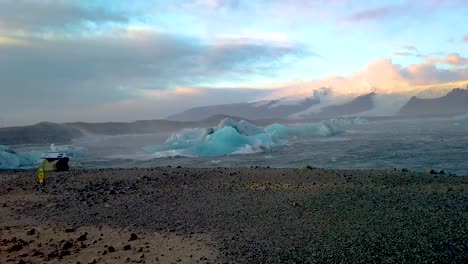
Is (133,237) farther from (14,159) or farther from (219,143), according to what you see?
(219,143)

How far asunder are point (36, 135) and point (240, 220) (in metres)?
58.1

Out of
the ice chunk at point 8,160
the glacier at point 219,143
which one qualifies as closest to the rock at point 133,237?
the ice chunk at point 8,160

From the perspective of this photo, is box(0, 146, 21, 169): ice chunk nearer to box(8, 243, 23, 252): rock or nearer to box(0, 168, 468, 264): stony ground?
box(0, 168, 468, 264): stony ground

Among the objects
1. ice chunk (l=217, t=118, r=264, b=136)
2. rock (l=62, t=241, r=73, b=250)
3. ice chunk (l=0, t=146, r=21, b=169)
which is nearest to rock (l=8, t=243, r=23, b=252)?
rock (l=62, t=241, r=73, b=250)

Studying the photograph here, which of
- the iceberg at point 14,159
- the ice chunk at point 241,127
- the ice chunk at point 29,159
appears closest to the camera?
the iceberg at point 14,159

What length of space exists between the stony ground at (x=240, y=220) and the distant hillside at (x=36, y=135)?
44404 millimetres

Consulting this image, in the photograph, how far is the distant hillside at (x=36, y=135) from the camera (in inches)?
2065

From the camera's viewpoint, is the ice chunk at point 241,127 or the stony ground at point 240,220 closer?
the stony ground at point 240,220

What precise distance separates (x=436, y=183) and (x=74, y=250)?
800 cm

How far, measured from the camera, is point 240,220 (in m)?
7.08

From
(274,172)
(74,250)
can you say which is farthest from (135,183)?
(74,250)

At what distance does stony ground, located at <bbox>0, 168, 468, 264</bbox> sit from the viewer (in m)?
5.41

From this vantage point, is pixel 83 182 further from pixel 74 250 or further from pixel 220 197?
pixel 74 250

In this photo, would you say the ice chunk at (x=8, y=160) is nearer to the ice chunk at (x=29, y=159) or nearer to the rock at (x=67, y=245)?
the ice chunk at (x=29, y=159)
